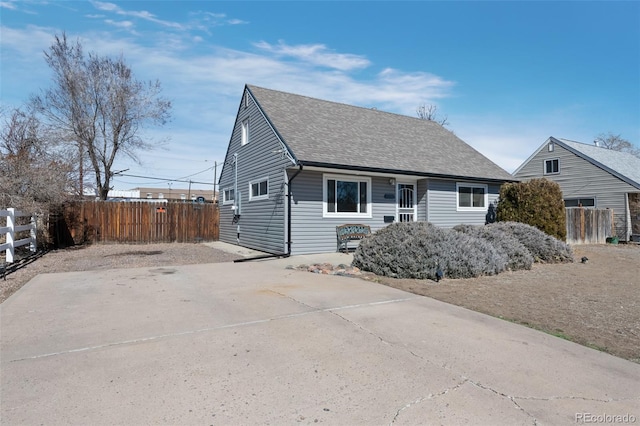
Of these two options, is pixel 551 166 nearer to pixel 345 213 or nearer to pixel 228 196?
pixel 345 213

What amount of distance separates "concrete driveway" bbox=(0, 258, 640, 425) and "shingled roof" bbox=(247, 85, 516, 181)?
732cm

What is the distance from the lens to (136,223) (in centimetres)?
1747

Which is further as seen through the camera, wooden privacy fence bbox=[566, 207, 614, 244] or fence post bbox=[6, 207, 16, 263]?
wooden privacy fence bbox=[566, 207, 614, 244]

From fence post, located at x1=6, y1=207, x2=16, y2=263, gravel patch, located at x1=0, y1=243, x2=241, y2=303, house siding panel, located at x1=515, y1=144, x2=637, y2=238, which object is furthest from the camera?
house siding panel, located at x1=515, y1=144, x2=637, y2=238

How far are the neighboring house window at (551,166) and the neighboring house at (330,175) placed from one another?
9733 millimetres

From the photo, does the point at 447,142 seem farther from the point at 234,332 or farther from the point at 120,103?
the point at 120,103

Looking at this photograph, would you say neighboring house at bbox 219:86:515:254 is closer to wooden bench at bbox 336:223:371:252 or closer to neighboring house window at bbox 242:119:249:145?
neighboring house window at bbox 242:119:249:145

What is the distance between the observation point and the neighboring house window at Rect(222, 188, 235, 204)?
57.7 ft

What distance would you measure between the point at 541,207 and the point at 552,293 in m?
8.53

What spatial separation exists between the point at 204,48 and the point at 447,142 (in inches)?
478

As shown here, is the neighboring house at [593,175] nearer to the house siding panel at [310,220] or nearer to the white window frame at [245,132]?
the house siding panel at [310,220]

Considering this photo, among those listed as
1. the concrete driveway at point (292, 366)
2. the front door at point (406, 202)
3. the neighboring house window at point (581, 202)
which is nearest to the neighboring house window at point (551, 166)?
the neighboring house window at point (581, 202)

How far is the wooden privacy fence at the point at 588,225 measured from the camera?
1736 centimetres

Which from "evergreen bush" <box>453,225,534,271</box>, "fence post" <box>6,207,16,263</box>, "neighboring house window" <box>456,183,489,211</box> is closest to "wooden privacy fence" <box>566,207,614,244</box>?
"neighboring house window" <box>456,183,489,211</box>
